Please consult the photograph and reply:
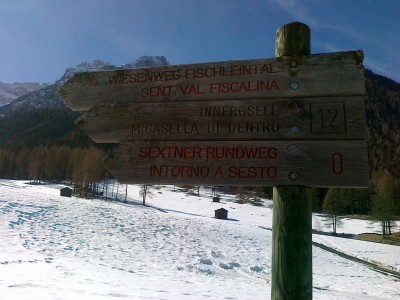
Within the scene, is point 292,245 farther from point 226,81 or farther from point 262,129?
point 226,81

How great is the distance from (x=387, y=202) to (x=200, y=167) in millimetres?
56378

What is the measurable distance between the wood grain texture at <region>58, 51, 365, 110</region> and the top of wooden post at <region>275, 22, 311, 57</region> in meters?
0.08

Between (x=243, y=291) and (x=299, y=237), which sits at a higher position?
(x=299, y=237)

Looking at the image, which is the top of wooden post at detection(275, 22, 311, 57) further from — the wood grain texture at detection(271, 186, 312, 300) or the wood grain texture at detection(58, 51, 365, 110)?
the wood grain texture at detection(271, 186, 312, 300)

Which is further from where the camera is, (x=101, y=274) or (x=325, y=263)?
(x=325, y=263)

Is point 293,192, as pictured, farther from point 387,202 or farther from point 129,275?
point 387,202

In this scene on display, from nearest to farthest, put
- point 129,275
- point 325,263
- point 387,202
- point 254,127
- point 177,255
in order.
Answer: point 254,127, point 129,275, point 177,255, point 325,263, point 387,202

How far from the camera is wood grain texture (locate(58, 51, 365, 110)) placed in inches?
104

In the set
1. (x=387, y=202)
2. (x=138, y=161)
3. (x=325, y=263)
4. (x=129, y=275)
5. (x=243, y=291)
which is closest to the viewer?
(x=138, y=161)

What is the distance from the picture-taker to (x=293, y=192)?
256 cm

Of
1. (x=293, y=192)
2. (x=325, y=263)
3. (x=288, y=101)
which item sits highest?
(x=288, y=101)

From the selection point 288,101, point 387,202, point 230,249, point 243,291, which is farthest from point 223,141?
point 387,202

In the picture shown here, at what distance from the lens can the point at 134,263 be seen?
477 inches

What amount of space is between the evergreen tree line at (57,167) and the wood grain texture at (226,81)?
232 feet
